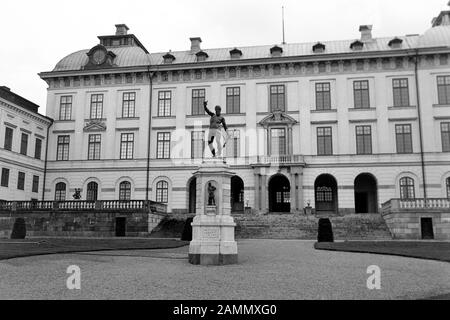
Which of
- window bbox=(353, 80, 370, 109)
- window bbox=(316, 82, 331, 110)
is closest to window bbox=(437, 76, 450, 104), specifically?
window bbox=(353, 80, 370, 109)

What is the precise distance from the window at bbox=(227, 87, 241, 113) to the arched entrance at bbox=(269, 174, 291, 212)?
7.69 m

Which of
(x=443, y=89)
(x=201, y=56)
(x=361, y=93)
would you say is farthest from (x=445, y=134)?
(x=201, y=56)

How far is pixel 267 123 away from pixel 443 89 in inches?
626

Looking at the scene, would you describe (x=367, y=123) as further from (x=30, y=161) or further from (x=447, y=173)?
(x=30, y=161)

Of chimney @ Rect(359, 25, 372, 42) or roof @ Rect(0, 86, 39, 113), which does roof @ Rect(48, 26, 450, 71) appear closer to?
chimney @ Rect(359, 25, 372, 42)

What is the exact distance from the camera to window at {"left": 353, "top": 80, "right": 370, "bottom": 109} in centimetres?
4294

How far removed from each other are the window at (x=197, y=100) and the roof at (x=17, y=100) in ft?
50.4

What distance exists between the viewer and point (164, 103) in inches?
1810

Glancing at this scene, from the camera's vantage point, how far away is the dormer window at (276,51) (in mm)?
45294

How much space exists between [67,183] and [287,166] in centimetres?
2135

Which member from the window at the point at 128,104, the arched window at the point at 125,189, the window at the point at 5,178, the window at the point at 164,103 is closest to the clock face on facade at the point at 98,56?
the window at the point at 128,104

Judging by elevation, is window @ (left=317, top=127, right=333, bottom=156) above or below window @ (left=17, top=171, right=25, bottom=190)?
above

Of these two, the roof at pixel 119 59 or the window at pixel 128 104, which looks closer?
the window at pixel 128 104

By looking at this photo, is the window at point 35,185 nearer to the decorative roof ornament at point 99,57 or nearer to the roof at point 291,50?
the decorative roof ornament at point 99,57
